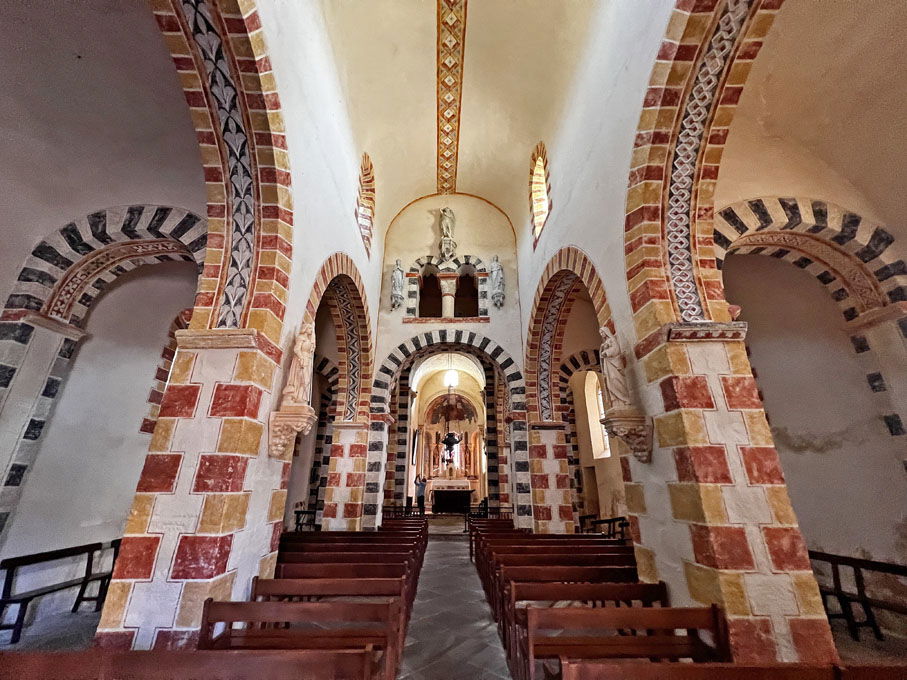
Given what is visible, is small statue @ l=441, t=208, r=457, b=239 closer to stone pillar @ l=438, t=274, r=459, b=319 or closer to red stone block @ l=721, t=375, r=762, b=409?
stone pillar @ l=438, t=274, r=459, b=319

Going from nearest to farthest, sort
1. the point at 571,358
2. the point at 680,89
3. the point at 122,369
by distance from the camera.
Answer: the point at 680,89
the point at 122,369
the point at 571,358

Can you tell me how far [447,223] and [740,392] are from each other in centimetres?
787

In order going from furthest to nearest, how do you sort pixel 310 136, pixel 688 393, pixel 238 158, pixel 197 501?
1. pixel 310 136
2. pixel 238 158
3. pixel 688 393
4. pixel 197 501

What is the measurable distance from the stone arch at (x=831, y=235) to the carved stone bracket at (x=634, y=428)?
2344 millimetres

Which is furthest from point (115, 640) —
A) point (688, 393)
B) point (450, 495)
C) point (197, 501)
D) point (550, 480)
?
point (450, 495)

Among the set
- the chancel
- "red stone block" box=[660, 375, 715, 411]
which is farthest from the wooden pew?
"red stone block" box=[660, 375, 715, 411]

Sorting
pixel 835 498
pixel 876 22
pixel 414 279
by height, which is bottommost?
pixel 835 498

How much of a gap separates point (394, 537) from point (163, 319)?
4949 millimetres

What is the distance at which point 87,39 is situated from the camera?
345cm

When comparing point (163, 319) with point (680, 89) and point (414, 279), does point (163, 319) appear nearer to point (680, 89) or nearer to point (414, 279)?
point (414, 279)

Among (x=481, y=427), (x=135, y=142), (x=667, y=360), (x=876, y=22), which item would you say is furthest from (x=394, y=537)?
(x=481, y=427)

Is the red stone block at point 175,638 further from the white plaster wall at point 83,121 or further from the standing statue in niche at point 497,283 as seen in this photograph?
the standing statue in niche at point 497,283

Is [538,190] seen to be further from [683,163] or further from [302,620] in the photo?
[302,620]

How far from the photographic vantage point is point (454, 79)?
7.16m
